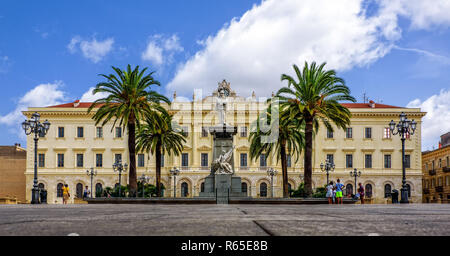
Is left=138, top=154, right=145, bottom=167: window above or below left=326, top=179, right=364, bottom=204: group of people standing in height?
above

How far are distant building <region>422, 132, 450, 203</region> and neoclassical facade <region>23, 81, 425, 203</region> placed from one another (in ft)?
14.3

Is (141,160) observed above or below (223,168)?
above

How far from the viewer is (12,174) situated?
69312 millimetres

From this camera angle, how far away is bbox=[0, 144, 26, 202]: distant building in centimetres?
6819

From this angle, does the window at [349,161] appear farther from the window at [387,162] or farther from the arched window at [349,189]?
the window at [387,162]

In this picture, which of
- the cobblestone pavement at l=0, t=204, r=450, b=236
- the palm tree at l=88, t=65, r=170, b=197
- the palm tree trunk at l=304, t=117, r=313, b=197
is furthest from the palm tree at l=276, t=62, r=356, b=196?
the cobblestone pavement at l=0, t=204, r=450, b=236

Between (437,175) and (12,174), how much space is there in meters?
58.3

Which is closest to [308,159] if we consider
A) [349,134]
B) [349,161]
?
[349,161]

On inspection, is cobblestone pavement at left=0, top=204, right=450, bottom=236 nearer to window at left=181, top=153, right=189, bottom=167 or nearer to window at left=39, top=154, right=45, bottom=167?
window at left=181, top=153, right=189, bottom=167

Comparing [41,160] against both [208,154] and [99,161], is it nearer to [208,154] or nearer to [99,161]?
[99,161]

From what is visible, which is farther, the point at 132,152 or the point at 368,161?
the point at 368,161

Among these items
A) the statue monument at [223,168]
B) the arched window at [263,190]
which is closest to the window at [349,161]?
the arched window at [263,190]
